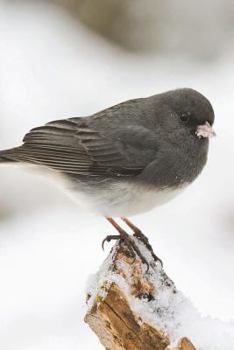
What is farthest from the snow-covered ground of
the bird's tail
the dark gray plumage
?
the dark gray plumage

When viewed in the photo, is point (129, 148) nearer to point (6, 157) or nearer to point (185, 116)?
point (185, 116)

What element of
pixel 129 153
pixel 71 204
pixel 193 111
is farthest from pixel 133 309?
pixel 71 204

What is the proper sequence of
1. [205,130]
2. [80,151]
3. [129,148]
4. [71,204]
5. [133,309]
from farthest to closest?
[71,204] < [80,151] < [129,148] < [205,130] < [133,309]

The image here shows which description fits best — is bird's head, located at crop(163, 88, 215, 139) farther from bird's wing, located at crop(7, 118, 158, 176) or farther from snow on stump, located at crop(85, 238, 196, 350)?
snow on stump, located at crop(85, 238, 196, 350)

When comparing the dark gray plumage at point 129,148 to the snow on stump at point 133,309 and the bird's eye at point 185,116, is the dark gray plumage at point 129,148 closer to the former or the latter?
the bird's eye at point 185,116

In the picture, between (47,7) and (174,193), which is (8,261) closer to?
(174,193)

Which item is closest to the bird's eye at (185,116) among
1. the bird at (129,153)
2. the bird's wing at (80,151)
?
the bird at (129,153)
